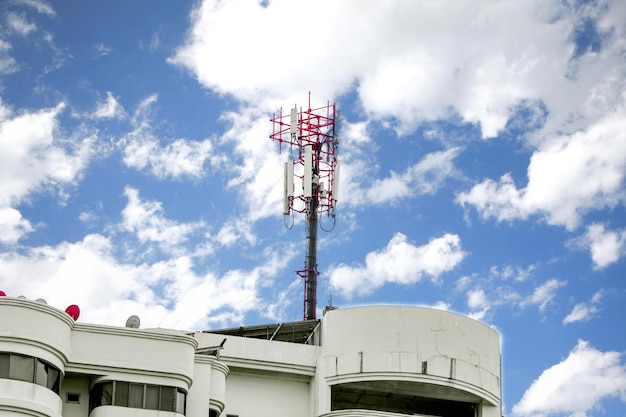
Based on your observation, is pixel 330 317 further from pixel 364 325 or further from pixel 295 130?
pixel 295 130

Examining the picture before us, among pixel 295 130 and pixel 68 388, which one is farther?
pixel 295 130

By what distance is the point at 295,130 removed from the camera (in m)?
67.3

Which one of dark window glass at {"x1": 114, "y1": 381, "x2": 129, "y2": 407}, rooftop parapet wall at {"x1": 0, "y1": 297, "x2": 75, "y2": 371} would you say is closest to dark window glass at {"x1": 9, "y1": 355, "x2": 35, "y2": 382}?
rooftop parapet wall at {"x1": 0, "y1": 297, "x2": 75, "y2": 371}

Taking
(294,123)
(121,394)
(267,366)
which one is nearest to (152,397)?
(121,394)

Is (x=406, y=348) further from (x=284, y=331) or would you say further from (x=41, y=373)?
(x=41, y=373)

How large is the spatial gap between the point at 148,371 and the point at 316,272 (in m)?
17.5

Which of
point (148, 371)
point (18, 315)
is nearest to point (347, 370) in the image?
point (148, 371)

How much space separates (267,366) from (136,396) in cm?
878

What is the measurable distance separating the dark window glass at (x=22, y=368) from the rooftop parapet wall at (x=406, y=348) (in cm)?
1491

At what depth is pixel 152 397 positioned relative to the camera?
49.6 m

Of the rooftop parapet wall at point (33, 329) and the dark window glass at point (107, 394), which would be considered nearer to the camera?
the rooftop parapet wall at point (33, 329)

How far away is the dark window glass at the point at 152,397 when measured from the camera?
4944 cm

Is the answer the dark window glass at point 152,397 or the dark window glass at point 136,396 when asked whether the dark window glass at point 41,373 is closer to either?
the dark window glass at point 136,396

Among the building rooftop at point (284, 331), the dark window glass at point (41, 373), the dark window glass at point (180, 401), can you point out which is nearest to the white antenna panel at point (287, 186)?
the building rooftop at point (284, 331)
